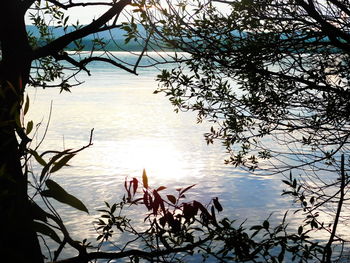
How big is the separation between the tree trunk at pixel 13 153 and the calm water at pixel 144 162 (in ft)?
5.44

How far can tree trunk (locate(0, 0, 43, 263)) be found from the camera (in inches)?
117

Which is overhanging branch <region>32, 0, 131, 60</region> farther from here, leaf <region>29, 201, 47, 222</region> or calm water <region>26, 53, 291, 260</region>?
leaf <region>29, 201, 47, 222</region>

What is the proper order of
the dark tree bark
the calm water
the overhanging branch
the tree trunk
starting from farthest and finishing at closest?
the calm water
the overhanging branch
the dark tree bark
the tree trunk

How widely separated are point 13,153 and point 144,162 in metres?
14.8

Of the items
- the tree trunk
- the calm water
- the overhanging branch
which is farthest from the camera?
the calm water

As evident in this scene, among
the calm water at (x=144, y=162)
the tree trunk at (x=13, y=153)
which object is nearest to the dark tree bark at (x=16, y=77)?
the tree trunk at (x=13, y=153)

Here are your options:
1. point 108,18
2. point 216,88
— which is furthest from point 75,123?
point 108,18

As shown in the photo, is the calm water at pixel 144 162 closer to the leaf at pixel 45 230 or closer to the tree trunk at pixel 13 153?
the tree trunk at pixel 13 153

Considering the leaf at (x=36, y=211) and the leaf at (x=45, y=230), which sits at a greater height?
the leaf at (x=36, y=211)

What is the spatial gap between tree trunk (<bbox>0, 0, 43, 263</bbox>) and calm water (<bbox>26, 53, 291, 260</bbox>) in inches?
65.3

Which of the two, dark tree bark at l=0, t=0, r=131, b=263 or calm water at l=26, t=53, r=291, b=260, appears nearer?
dark tree bark at l=0, t=0, r=131, b=263

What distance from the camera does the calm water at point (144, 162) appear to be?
14.1 m

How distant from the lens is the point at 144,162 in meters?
18.8

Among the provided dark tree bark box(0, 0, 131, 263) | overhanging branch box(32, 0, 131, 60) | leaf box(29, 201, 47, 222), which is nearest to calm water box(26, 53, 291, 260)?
overhanging branch box(32, 0, 131, 60)
